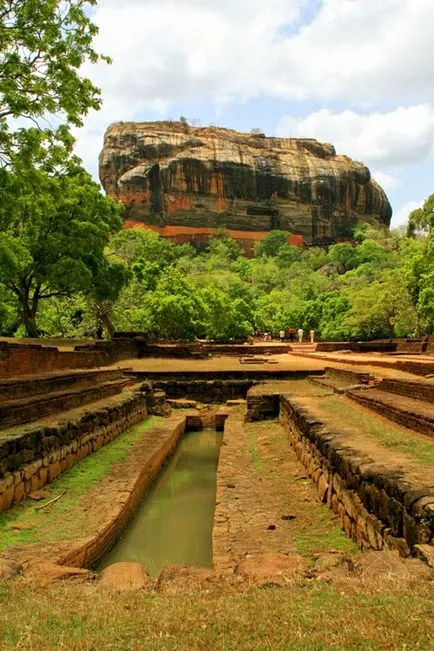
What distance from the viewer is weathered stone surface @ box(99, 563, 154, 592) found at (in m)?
3.36

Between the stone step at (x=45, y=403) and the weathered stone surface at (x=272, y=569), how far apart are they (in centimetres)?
481

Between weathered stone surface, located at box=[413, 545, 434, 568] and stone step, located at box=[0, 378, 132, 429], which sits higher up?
stone step, located at box=[0, 378, 132, 429]

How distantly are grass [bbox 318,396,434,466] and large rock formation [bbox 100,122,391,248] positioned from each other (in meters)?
79.4

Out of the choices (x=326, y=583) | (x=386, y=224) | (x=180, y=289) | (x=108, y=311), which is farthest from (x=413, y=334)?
(x=386, y=224)

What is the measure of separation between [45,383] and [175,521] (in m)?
4.63

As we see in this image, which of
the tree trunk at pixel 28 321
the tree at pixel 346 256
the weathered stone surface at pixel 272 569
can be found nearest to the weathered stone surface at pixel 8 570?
the weathered stone surface at pixel 272 569

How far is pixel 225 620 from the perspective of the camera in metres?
2.61

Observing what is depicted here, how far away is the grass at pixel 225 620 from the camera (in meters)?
2.39

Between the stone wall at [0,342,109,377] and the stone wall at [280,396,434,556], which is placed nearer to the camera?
the stone wall at [280,396,434,556]

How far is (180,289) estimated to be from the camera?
3250 cm

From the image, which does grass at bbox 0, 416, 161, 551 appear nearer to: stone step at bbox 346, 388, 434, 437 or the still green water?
the still green water

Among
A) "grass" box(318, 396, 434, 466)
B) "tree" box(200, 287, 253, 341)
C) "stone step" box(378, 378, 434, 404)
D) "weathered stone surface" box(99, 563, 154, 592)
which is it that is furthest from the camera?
"tree" box(200, 287, 253, 341)

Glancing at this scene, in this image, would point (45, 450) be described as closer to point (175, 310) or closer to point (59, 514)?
point (59, 514)

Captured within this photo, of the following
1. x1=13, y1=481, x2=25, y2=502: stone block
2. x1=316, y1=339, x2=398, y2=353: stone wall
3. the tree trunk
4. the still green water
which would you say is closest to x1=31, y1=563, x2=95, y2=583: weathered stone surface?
the still green water
